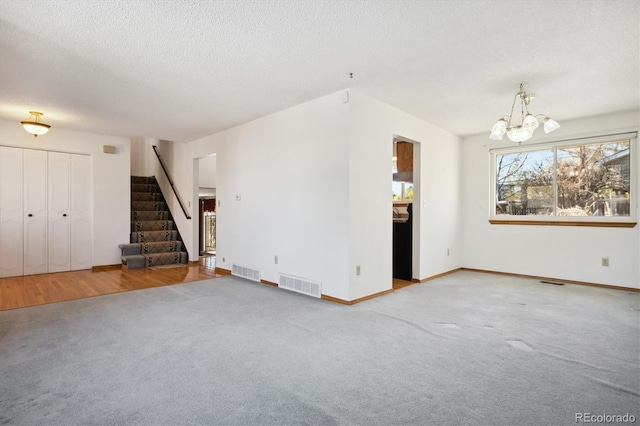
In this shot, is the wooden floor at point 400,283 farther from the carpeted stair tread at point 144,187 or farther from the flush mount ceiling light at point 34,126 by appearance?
the carpeted stair tread at point 144,187

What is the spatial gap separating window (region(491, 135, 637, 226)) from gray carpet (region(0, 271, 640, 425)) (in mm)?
1632

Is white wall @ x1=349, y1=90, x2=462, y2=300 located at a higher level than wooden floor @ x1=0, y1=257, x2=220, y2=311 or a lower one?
higher

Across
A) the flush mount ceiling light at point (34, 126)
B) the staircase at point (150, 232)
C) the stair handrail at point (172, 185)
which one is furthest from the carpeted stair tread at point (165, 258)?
the flush mount ceiling light at point (34, 126)

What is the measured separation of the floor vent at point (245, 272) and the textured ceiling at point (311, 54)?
8.14ft

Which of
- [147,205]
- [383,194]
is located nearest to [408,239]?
[383,194]

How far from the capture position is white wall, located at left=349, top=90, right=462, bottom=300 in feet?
12.8

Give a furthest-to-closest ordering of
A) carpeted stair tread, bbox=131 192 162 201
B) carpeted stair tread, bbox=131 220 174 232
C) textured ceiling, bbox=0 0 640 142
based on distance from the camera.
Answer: carpeted stair tread, bbox=131 192 162 201, carpeted stair tread, bbox=131 220 174 232, textured ceiling, bbox=0 0 640 142

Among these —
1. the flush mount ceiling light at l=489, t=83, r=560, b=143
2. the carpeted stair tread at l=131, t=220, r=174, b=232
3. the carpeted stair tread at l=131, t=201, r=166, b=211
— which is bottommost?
the carpeted stair tread at l=131, t=220, r=174, b=232

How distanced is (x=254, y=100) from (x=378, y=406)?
3.71m

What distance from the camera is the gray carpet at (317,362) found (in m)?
1.77

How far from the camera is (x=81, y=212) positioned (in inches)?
238

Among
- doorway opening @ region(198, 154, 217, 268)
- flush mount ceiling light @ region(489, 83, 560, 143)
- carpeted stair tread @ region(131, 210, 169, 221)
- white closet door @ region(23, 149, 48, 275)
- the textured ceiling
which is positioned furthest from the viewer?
doorway opening @ region(198, 154, 217, 268)

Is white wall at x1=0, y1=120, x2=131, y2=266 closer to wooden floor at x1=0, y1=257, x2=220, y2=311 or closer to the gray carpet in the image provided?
wooden floor at x1=0, y1=257, x2=220, y2=311

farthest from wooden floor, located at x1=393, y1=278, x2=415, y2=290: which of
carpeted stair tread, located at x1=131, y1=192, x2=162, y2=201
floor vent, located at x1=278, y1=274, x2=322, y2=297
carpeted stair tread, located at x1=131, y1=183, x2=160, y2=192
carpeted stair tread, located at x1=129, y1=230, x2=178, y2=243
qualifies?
carpeted stair tread, located at x1=131, y1=183, x2=160, y2=192
